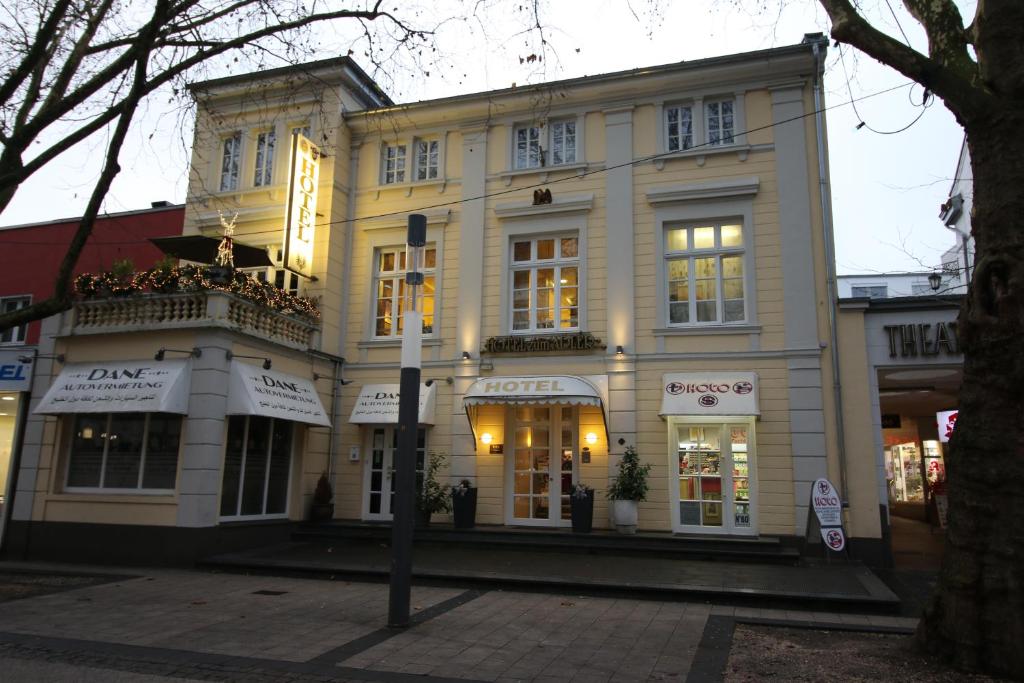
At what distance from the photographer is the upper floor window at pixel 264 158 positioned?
15.9 meters

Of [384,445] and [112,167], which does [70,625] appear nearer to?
[112,167]

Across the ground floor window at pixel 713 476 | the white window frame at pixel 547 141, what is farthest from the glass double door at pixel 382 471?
the white window frame at pixel 547 141

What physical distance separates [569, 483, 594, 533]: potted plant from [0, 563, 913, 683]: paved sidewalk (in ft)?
10.8

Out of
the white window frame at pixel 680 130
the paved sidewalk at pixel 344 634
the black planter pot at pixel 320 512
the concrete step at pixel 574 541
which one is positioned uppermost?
the white window frame at pixel 680 130

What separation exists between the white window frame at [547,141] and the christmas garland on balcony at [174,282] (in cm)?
578

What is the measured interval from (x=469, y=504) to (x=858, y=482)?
687cm

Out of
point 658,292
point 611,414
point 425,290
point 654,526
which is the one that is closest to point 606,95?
point 658,292

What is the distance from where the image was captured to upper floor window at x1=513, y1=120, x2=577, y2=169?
14750 mm

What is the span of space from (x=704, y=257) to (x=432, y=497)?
698 cm

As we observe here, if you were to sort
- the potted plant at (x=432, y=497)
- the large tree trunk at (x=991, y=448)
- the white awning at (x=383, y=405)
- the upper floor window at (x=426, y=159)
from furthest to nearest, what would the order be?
1. the upper floor window at (x=426, y=159)
2. the white awning at (x=383, y=405)
3. the potted plant at (x=432, y=497)
4. the large tree trunk at (x=991, y=448)

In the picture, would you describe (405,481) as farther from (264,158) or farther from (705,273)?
(264,158)

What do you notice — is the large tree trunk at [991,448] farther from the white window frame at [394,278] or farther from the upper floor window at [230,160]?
the upper floor window at [230,160]

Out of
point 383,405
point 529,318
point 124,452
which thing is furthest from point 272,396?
point 529,318

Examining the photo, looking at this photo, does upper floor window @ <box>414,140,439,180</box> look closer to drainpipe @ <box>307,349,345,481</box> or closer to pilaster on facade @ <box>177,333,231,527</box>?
drainpipe @ <box>307,349,345,481</box>
